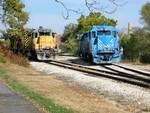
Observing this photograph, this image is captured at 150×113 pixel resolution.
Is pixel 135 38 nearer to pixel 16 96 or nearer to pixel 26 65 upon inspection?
pixel 26 65

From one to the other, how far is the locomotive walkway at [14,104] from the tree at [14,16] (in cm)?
1631

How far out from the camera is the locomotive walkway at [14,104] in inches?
220

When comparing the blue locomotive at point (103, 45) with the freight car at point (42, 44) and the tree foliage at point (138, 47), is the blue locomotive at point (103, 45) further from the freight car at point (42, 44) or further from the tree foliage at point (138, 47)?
the freight car at point (42, 44)

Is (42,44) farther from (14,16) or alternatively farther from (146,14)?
(146,14)

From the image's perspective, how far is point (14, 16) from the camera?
23406 mm

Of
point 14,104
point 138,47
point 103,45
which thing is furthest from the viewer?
point 138,47

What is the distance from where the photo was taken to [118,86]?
10094mm

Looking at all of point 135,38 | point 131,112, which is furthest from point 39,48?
point 131,112

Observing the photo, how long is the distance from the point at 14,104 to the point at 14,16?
60.2 feet

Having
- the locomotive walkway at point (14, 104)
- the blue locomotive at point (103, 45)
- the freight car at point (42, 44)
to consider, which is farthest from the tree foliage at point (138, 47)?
the locomotive walkway at point (14, 104)

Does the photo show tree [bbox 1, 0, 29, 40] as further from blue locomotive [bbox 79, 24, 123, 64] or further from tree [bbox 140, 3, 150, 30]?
tree [bbox 140, 3, 150, 30]

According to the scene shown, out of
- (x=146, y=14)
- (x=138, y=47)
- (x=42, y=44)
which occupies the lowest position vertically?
(x=138, y=47)

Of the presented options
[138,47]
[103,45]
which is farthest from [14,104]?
[138,47]

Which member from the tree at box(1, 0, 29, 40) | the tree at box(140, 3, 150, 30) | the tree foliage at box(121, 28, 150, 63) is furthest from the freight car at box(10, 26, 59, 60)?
the tree at box(140, 3, 150, 30)
